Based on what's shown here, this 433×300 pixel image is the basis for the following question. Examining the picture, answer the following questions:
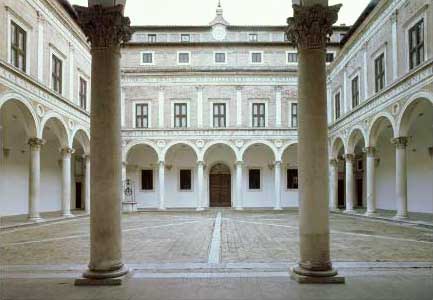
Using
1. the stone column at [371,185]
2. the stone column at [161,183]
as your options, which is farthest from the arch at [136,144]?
the stone column at [371,185]

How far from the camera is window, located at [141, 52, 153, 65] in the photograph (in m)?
34.5

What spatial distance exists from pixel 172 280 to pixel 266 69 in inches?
1098

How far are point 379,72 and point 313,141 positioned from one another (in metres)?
17.8

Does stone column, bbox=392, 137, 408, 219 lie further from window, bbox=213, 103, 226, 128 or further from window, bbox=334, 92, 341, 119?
window, bbox=213, 103, 226, 128

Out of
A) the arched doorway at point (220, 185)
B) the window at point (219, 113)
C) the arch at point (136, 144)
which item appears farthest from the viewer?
the arched doorway at point (220, 185)

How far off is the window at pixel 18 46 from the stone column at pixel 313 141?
1519cm

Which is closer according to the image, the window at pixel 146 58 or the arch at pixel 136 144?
the arch at pixel 136 144

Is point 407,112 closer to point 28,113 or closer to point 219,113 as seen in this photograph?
point 219,113

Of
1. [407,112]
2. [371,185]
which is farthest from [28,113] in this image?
[371,185]

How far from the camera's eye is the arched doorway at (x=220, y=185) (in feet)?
117

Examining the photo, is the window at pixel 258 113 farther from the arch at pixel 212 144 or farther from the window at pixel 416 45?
the window at pixel 416 45

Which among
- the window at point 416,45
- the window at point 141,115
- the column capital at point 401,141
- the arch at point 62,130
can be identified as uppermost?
the window at point 416,45

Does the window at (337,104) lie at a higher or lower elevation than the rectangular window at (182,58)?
lower

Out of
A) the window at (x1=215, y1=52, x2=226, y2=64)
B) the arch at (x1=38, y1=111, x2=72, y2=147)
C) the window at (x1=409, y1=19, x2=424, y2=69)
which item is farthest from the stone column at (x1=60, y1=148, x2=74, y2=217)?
the window at (x1=409, y1=19, x2=424, y2=69)
